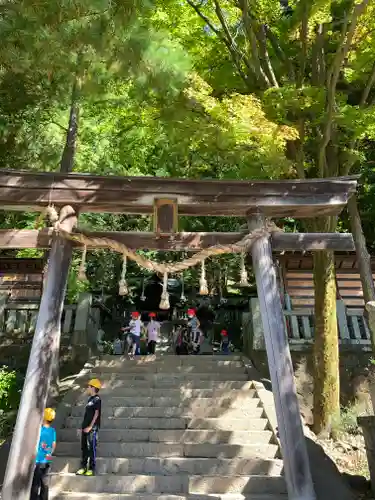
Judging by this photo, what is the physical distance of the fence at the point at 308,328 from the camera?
1098 centimetres

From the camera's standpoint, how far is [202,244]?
704 cm

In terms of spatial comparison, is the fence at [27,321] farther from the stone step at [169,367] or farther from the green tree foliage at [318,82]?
the green tree foliage at [318,82]

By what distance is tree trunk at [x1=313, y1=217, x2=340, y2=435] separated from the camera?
8.84 m

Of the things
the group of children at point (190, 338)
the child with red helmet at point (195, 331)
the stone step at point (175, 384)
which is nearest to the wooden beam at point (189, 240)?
the stone step at point (175, 384)

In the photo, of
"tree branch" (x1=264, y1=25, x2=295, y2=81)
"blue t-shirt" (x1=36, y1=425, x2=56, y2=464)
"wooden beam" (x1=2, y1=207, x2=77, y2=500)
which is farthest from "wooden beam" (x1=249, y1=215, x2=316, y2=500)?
"tree branch" (x1=264, y1=25, x2=295, y2=81)

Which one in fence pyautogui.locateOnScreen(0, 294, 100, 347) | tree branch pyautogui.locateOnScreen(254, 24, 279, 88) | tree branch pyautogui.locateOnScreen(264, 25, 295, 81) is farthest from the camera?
fence pyautogui.locateOnScreen(0, 294, 100, 347)

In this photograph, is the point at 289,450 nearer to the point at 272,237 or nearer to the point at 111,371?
the point at 272,237

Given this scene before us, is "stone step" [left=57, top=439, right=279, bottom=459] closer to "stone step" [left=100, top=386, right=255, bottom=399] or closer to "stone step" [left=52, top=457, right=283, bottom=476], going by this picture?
"stone step" [left=52, top=457, right=283, bottom=476]

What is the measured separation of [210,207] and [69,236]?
2322 millimetres

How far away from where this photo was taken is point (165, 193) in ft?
22.4

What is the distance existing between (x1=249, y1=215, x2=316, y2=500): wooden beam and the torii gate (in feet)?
0.05

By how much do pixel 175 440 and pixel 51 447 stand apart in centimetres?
273

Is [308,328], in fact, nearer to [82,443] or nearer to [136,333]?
[136,333]

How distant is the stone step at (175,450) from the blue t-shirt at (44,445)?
6.01 ft
